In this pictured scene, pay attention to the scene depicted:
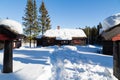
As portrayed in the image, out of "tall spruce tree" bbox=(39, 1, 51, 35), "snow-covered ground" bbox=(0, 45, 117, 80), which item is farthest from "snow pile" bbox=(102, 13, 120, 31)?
"tall spruce tree" bbox=(39, 1, 51, 35)

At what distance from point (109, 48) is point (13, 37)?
21033 millimetres

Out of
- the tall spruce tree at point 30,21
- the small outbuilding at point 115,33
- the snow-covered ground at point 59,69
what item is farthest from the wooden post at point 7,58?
the tall spruce tree at point 30,21

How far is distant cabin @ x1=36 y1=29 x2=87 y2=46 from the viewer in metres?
54.2

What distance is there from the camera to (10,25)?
27.2 ft

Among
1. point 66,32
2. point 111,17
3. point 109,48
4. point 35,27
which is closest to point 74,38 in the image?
point 66,32

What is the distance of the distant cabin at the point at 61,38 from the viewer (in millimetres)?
54250

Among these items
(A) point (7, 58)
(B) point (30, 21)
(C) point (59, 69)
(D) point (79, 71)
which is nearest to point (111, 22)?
(D) point (79, 71)

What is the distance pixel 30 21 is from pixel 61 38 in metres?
9.33

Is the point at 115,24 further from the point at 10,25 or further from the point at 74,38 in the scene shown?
the point at 74,38

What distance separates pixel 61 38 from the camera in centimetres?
5384

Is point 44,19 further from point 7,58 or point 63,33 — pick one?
point 7,58

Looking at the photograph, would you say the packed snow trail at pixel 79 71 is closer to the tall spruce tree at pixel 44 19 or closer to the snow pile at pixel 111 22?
the snow pile at pixel 111 22

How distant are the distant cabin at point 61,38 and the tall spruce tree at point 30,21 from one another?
292 cm

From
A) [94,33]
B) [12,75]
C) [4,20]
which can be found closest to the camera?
[12,75]
